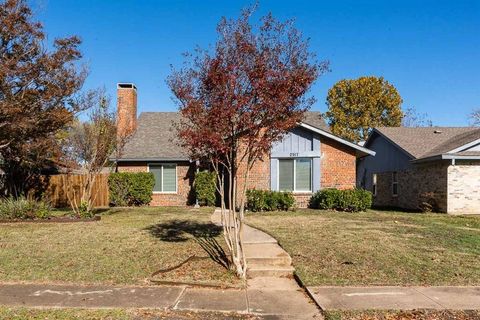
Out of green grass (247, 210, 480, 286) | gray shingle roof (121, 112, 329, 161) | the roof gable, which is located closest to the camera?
green grass (247, 210, 480, 286)

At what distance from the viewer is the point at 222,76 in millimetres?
7059

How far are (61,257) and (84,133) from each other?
779 cm

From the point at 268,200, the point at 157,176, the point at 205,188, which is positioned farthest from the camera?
the point at 157,176

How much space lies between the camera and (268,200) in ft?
59.5

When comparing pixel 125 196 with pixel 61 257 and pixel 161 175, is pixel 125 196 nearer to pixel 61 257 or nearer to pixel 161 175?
pixel 161 175

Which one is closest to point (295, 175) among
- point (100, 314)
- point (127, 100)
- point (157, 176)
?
point (157, 176)

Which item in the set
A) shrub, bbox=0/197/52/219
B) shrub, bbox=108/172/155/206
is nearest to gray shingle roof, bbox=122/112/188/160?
shrub, bbox=108/172/155/206

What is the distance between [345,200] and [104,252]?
11687 millimetres

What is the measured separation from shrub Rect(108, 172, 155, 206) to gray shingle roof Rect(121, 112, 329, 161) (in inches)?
39.3

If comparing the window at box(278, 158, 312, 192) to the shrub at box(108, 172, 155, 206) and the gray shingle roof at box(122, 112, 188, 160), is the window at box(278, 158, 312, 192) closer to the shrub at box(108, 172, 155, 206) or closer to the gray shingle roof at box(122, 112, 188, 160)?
the gray shingle roof at box(122, 112, 188, 160)

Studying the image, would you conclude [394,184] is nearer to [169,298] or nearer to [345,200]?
[345,200]

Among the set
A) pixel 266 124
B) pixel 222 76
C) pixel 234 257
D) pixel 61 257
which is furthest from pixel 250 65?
pixel 61 257

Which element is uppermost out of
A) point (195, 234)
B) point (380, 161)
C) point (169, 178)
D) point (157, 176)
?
point (380, 161)

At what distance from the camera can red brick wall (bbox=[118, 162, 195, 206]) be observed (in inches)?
879
